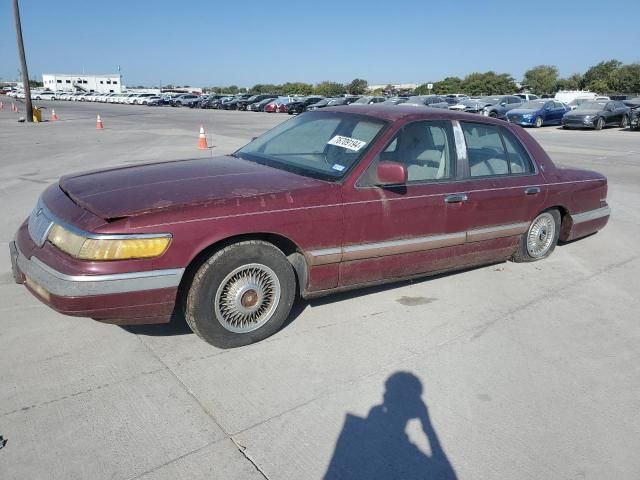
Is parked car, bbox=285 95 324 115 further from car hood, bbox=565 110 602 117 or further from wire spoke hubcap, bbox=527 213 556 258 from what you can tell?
wire spoke hubcap, bbox=527 213 556 258

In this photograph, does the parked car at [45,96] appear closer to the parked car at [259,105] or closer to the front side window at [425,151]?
the parked car at [259,105]

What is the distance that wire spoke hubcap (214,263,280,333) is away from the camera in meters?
3.29

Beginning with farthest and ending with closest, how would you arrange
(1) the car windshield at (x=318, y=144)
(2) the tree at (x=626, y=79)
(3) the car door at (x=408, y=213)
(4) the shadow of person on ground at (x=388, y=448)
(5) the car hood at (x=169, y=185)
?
1. (2) the tree at (x=626, y=79)
2. (1) the car windshield at (x=318, y=144)
3. (3) the car door at (x=408, y=213)
4. (5) the car hood at (x=169, y=185)
5. (4) the shadow of person on ground at (x=388, y=448)

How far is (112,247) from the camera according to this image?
288 cm

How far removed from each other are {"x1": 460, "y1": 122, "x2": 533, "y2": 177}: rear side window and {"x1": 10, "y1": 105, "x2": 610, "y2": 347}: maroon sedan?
0.01 m

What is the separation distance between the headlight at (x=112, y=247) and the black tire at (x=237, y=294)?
0.33 metres

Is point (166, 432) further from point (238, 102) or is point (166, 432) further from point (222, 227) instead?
point (238, 102)

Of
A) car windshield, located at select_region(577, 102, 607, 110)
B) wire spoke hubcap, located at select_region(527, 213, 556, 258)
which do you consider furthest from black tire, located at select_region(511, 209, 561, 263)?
car windshield, located at select_region(577, 102, 607, 110)

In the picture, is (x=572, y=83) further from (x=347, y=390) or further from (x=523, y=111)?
(x=347, y=390)

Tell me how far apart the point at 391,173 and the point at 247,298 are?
1309mm

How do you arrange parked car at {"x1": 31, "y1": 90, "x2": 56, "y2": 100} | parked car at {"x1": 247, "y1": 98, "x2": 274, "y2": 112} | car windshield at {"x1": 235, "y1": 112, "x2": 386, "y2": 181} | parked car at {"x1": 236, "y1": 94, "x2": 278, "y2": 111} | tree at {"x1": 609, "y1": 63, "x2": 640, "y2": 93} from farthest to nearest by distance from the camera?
parked car at {"x1": 31, "y1": 90, "x2": 56, "y2": 100}
tree at {"x1": 609, "y1": 63, "x2": 640, "y2": 93}
parked car at {"x1": 236, "y1": 94, "x2": 278, "y2": 111}
parked car at {"x1": 247, "y1": 98, "x2": 274, "y2": 112}
car windshield at {"x1": 235, "y1": 112, "x2": 386, "y2": 181}

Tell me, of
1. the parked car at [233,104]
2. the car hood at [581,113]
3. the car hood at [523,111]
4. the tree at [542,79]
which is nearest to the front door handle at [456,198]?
the car hood at [581,113]

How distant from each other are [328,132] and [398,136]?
0.62 metres

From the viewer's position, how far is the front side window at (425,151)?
13.3ft
